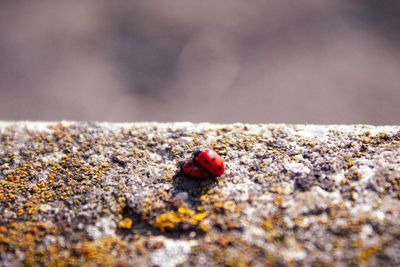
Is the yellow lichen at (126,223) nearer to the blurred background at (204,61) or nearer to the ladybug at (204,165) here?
the ladybug at (204,165)

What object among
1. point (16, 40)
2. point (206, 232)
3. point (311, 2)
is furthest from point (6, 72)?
point (206, 232)

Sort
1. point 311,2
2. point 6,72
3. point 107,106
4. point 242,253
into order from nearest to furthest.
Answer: point 242,253
point 107,106
point 6,72
point 311,2

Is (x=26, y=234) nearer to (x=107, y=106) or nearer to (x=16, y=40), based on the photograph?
(x=107, y=106)

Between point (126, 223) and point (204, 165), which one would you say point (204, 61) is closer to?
point (204, 165)

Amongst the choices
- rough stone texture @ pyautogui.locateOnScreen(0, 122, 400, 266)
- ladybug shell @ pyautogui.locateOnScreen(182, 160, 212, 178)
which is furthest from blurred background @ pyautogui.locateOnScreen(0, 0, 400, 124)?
ladybug shell @ pyautogui.locateOnScreen(182, 160, 212, 178)

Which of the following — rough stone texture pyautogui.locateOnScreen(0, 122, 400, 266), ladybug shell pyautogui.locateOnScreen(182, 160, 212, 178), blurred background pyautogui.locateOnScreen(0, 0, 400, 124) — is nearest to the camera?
rough stone texture pyautogui.locateOnScreen(0, 122, 400, 266)

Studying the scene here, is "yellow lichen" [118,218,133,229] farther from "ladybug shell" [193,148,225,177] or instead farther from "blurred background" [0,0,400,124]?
"blurred background" [0,0,400,124]

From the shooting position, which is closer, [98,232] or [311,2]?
[98,232]
